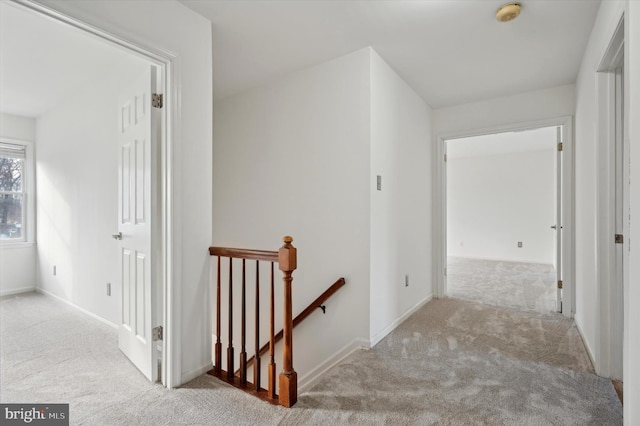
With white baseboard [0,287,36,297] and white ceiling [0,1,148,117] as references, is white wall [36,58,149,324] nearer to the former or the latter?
white ceiling [0,1,148,117]

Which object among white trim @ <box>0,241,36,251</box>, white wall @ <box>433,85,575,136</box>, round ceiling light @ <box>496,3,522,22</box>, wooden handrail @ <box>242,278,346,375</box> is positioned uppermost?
round ceiling light @ <box>496,3,522,22</box>

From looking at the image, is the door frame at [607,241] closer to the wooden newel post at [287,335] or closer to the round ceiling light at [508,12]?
the round ceiling light at [508,12]

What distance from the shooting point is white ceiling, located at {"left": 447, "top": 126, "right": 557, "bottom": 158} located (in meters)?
5.51

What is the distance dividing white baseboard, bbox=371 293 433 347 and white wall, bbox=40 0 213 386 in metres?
1.30

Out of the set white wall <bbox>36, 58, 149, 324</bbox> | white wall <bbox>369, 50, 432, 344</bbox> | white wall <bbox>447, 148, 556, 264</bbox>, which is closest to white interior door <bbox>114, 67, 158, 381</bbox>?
white wall <bbox>36, 58, 149, 324</bbox>

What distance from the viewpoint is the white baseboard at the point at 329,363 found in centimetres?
254

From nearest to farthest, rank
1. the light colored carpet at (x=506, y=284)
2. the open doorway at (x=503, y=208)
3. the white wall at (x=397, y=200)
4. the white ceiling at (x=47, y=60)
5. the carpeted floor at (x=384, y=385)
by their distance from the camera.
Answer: the carpeted floor at (x=384, y=385)
the white ceiling at (x=47, y=60)
the white wall at (x=397, y=200)
the light colored carpet at (x=506, y=284)
the open doorway at (x=503, y=208)

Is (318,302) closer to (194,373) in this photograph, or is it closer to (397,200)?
(194,373)

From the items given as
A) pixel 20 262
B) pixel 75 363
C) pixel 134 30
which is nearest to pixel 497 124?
pixel 134 30

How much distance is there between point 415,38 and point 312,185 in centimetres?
144

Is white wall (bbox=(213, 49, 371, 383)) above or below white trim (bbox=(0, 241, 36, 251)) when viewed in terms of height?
above

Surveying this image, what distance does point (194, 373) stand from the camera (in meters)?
2.02

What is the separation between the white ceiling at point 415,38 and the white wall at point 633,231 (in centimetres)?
94

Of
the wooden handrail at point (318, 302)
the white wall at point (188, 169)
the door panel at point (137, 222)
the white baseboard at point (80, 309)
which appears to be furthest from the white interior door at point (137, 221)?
the wooden handrail at point (318, 302)
